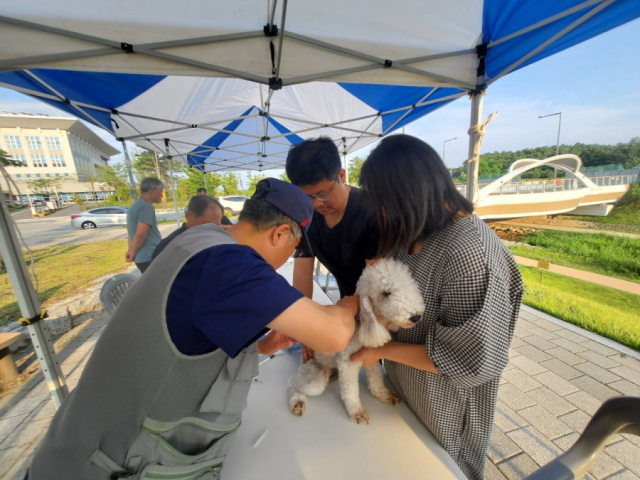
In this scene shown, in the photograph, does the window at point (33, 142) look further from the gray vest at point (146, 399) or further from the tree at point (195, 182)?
the gray vest at point (146, 399)

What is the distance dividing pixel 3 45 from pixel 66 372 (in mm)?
3381

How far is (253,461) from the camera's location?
3.22 feet

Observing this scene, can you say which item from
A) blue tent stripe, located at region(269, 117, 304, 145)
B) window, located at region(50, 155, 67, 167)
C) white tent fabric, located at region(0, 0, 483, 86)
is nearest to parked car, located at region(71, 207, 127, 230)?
blue tent stripe, located at region(269, 117, 304, 145)

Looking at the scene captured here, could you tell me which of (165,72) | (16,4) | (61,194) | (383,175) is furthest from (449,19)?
(61,194)

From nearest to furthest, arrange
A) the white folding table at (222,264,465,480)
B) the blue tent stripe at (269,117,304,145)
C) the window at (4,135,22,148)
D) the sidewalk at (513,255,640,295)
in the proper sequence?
the white folding table at (222,264,465,480) → the blue tent stripe at (269,117,304,145) → the sidewalk at (513,255,640,295) → the window at (4,135,22,148)

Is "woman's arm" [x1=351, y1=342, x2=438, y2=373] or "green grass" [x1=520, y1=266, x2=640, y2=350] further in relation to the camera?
"green grass" [x1=520, y1=266, x2=640, y2=350]

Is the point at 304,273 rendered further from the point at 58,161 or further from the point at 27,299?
the point at 58,161

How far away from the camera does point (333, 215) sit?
1.75 m

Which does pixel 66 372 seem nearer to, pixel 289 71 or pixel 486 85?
pixel 289 71

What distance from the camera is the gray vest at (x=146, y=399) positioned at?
72 cm

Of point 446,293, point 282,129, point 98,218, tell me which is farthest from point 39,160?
point 446,293

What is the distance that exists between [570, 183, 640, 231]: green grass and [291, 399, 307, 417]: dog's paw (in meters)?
25.9

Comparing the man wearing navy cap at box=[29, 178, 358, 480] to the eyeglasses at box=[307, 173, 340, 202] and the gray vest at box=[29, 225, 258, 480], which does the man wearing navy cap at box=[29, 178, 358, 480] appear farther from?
the eyeglasses at box=[307, 173, 340, 202]

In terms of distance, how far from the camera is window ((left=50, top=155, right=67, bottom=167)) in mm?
33219
